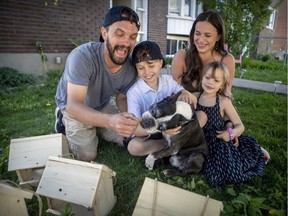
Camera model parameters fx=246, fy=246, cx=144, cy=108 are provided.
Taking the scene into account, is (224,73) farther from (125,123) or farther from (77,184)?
(77,184)

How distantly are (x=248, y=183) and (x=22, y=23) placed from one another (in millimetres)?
6627

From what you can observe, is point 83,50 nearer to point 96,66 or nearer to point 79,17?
point 96,66

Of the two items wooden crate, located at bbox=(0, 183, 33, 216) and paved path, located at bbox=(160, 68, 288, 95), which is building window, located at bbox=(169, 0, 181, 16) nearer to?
paved path, located at bbox=(160, 68, 288, 95)

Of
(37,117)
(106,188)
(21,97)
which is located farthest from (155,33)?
(106,188)

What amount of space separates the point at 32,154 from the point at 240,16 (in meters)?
8.99

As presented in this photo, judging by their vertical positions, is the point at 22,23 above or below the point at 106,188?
above

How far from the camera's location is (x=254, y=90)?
A: 247 inches

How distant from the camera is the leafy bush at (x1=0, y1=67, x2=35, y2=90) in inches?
228

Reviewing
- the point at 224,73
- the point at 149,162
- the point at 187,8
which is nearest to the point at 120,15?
the point at 224,73

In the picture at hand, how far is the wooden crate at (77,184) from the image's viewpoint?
5.42 feet

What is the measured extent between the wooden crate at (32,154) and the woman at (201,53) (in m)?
1.69

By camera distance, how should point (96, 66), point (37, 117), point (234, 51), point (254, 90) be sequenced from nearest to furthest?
point (96, 66), point (37, 117), point (254, 90), point (234, 51)

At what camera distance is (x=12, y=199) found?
1585 mm

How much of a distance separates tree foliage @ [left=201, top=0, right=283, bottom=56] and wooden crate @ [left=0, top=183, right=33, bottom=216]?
344 inches
